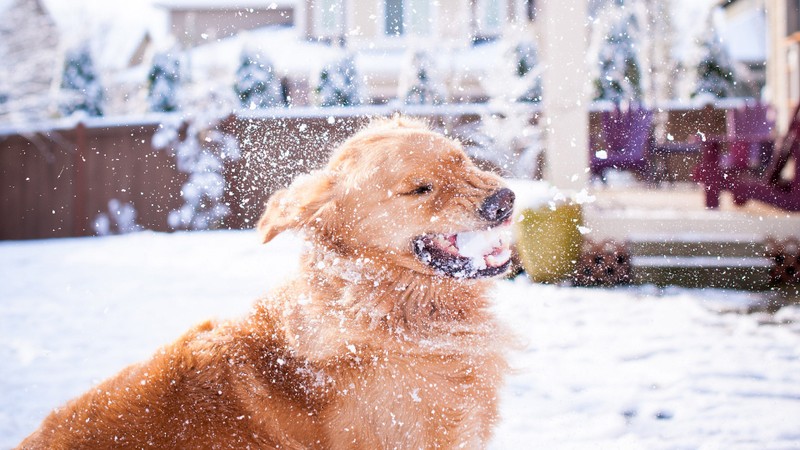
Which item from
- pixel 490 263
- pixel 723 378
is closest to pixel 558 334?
pixel 723 378

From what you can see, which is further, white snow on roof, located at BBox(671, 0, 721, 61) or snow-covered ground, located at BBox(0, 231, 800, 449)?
white snow on roof, located at BBox(671, 0, 721, 61)

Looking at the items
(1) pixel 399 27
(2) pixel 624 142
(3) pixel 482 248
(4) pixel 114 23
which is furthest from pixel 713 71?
(4) pixel 114 23

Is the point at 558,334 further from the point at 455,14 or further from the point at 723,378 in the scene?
the point at 455,14

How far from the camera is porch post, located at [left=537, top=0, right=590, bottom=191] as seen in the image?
610cm

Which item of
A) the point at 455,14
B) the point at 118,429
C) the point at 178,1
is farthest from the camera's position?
the point at 178,1

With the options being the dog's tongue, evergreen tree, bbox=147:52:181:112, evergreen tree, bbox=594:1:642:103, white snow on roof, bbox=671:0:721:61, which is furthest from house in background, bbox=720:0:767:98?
the dog's tongue

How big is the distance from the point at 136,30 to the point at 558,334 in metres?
27.2

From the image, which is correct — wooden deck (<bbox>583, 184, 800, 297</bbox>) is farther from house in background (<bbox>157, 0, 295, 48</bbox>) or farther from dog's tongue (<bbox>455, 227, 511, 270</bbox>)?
house in background (<bbox>157, 0, 295, 48</bbox>)

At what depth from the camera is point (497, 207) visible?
194cm

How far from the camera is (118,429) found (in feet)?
5.64

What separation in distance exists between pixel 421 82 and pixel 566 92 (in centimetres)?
568

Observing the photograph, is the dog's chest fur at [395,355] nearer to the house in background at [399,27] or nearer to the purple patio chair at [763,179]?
the purple patio chair at [763,179]

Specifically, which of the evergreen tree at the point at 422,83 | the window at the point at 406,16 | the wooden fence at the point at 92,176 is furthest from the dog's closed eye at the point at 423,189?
the window at the point at 406,16

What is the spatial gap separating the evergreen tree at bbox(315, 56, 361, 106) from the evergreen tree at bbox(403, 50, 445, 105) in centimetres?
93
